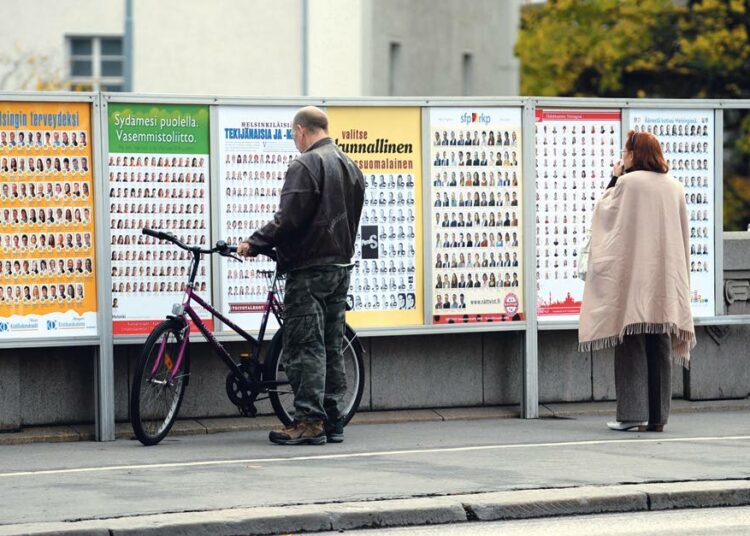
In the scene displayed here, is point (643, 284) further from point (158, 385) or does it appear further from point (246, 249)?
point (158, 385)

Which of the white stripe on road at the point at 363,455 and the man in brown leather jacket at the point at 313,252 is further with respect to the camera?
the man in brown leather jacket at the point at 313,252

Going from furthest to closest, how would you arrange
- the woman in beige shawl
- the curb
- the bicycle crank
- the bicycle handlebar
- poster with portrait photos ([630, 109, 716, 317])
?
poster with portrait photos ([630, 109, 716, 317])
the woman in beige shawl
the bicycle crank
the bicycle handlebar
the curb

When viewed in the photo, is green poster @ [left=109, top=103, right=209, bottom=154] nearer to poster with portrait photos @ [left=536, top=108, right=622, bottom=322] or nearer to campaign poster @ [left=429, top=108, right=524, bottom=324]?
campaign poster @ [left=429, top=108, right=524, bottom=324]

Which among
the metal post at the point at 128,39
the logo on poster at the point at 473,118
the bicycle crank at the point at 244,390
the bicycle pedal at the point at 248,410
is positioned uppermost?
the metal post at the point at 128,39

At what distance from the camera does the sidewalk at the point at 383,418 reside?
10586mm

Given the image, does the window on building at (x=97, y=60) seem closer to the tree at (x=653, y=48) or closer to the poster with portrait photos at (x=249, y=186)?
the tree at (x=653, y=48)

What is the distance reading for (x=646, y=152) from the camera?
1080 centimetres

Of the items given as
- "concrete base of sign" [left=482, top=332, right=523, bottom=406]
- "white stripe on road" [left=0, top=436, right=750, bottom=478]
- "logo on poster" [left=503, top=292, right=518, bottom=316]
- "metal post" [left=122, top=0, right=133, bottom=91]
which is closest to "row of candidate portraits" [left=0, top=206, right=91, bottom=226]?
"white stripe on road" [left=0, top=436, right=750, bottom=478]

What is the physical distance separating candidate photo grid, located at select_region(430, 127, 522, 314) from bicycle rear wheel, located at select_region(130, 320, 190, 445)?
1961mm

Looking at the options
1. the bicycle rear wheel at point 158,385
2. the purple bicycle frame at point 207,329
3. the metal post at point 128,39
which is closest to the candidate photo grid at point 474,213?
the purple bicycle frame at point 207,329

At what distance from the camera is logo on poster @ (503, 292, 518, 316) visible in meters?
11.5

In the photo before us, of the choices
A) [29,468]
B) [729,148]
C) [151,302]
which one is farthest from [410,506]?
[729,148]

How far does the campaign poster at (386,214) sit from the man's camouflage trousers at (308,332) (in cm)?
109

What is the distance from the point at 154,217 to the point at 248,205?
0.63 metres
